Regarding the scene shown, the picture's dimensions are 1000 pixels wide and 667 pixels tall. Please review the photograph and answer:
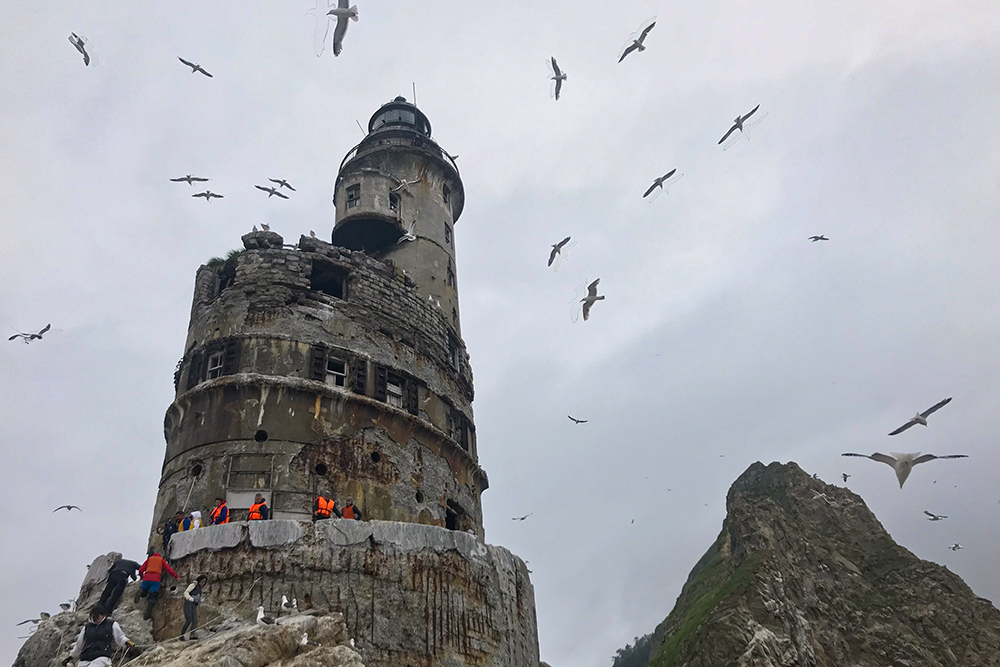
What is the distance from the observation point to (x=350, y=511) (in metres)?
17.9

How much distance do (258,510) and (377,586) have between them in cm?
327

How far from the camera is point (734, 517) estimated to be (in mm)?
53000

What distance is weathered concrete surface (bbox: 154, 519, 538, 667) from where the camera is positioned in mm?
14898

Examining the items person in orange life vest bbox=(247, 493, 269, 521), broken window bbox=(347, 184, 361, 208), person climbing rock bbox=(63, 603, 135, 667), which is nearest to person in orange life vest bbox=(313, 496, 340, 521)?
Result: person in orange life vest bbox=(247, 493, 269, 521)

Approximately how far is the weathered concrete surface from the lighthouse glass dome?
82.8 feet

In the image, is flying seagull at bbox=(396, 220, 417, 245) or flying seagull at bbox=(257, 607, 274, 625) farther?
flying seagull at bbox=(396, 220, 417, 245)

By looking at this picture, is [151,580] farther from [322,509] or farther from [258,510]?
[322,509]

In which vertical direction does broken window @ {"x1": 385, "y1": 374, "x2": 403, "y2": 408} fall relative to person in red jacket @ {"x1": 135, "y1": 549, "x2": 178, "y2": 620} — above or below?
above

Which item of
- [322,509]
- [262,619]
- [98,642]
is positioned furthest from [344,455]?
[98,642]

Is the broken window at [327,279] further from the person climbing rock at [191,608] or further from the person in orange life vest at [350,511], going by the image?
the person climbing rock at [191,608]

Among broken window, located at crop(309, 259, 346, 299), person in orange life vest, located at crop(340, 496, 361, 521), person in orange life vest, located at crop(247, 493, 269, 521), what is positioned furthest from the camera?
broken window, located at crop(309, 259, 346, 299)

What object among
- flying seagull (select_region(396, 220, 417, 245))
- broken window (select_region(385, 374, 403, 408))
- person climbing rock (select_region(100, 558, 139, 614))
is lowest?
person climbing rock (select_region(100, 558, 139, 614))

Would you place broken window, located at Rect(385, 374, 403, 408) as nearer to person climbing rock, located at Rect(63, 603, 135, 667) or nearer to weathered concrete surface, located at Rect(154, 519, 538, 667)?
weathered concrete surface, located at Rect(154, 519, 538, 667)

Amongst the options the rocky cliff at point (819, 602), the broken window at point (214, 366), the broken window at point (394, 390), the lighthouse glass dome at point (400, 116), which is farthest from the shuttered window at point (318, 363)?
the rocky cliff at point (819, 602)
